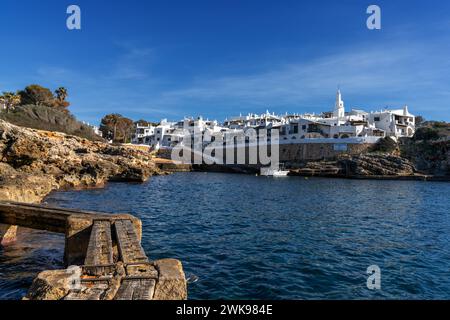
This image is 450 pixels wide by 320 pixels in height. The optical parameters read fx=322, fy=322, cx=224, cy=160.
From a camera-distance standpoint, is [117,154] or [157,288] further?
[117,154]

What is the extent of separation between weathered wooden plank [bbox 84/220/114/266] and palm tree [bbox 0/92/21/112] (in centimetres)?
9075

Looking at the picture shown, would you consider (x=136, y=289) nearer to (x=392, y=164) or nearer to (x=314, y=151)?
(x=392, y=164)

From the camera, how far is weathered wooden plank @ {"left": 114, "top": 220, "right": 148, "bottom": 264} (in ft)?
24.2

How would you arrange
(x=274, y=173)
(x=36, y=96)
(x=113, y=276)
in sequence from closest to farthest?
(x=113, y=276)
(x=274, y=173)
(x=36, y=96)

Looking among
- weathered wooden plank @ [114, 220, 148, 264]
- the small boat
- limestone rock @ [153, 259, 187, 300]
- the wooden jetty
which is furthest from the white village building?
limestone rock @ [153, 259, 187, 300]

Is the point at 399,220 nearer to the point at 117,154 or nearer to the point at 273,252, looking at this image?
the point at 273,252

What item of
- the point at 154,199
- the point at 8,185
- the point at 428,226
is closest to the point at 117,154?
the point at 154,199

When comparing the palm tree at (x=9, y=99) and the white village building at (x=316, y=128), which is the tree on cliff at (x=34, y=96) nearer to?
the palm tree at (x=9, y=99)

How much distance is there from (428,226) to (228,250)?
1529 cm

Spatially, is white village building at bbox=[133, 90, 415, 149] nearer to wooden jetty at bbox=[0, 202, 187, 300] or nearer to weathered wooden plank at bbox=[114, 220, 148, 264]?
A: weathered wooden plank at bbox=[114, 220, 148, 264]

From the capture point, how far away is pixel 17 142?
90.3 feet

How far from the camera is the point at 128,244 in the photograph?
340 inches

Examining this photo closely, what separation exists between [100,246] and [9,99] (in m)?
96.7

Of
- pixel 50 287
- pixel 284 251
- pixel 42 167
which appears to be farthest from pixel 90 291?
pixel 42 167
